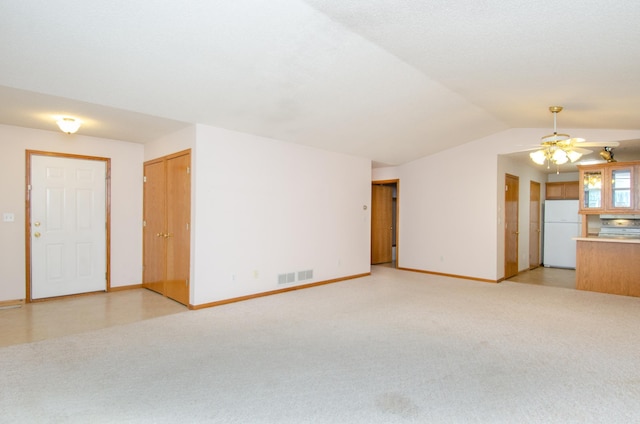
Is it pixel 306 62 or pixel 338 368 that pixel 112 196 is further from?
pixel 338 368

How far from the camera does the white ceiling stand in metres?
2.46

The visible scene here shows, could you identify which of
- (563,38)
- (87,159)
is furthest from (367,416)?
(87,159)

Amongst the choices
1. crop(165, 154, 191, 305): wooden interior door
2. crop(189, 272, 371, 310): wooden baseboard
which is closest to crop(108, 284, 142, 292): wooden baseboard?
crop(165, 154, 191, 305): wooden interior door

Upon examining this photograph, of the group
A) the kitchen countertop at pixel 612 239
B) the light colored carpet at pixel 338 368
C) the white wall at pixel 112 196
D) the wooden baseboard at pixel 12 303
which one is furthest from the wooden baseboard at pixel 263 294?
the kitchen countertop at pixel 612 239

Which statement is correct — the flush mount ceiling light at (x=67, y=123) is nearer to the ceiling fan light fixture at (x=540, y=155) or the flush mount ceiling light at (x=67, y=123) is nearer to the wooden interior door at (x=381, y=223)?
the ceiling fan light fixture at (x=540, y=155)

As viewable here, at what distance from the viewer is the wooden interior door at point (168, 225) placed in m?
4.68

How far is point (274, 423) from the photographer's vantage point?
212 centimetres

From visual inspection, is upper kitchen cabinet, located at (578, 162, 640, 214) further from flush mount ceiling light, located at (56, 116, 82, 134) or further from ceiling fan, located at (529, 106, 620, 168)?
flush mount ceiling light, located at (56, 116, 82, 134)

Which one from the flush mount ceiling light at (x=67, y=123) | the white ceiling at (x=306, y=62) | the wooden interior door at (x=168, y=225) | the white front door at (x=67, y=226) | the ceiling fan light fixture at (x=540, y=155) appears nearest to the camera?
the white ceiling at (x=306, y=62)

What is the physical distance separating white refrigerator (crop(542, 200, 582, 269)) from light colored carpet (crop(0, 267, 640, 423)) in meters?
3.88

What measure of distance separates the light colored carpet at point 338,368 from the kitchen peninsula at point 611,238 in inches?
48.2

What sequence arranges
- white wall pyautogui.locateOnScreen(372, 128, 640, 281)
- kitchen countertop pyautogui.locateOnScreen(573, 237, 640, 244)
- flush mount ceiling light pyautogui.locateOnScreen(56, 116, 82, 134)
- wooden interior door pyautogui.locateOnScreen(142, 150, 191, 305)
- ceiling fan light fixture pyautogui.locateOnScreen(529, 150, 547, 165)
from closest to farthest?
flush mount ceiling light pyautogui.locateOnScreen(56, 116, 82, 134)
ceiling fan light fixture pyautogui.locateOnScreen(529, 150, 547, 165)
wooden interior door pyautogui.locateOnScreen(142, 150, 191, 305)
kitchen countertop pyautogui.locateOnScreen(573, 237, 640, 244)
white wall pyautogui.locateOnScreen(372, 128, 640, 281)

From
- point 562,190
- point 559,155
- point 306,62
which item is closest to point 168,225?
point 306,62

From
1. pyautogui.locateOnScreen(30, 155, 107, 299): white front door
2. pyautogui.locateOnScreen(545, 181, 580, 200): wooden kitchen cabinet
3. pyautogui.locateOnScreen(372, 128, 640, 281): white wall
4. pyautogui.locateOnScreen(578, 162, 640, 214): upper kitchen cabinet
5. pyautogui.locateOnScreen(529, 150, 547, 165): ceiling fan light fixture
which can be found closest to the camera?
pyautogui.locateOnScreen(529, 150, 547, 165): ceiling fan light fixture
